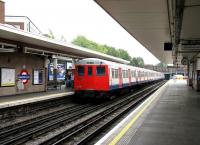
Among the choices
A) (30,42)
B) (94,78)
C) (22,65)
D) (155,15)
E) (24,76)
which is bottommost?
Result: (94,78)

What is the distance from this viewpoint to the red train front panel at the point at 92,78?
20.2 meters

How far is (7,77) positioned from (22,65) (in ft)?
6.57

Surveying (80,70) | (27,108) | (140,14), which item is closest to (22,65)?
(80,70)

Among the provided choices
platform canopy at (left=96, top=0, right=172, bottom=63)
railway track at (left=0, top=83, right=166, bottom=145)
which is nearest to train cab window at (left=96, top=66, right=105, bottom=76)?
platform canopy at (left=96, top=0, right=172, bottom=63)

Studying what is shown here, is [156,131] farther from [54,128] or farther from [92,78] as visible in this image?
[92,78]

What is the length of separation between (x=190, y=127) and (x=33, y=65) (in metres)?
14.1

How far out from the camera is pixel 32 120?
554 inches

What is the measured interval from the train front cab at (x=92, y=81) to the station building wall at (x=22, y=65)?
3039 mm

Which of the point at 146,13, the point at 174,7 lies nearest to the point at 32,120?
the point at 146,13

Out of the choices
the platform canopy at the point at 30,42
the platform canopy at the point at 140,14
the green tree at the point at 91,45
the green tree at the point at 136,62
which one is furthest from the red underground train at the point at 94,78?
the green tree at the point at 91,45

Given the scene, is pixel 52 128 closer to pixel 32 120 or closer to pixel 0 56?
pixel 32 120

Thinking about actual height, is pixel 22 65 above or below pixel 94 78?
above

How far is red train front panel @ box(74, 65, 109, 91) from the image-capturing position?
2016cm

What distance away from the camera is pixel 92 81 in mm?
20359
